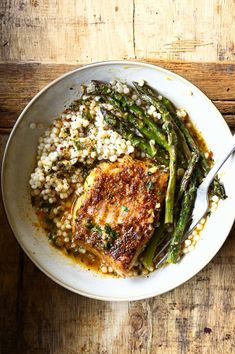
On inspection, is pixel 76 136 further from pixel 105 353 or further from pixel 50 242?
pixel 105 353

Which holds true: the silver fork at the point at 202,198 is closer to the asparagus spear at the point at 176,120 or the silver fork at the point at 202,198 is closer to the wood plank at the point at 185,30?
the asparagus spear at the point at 176,120

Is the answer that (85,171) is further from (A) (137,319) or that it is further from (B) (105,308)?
(A) (137,319)

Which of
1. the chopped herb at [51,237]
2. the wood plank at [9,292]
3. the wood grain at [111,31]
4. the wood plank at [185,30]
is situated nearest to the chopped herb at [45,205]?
the chopped herb at [51,237]

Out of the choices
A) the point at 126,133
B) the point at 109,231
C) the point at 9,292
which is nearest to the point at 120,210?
the point at 109,231

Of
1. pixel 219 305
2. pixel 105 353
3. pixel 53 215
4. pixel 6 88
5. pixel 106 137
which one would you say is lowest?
pixel 105 353

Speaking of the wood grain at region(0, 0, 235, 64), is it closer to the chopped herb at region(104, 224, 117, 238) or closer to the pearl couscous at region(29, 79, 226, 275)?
the pearl couscous at region(29, 79, 226, 275)

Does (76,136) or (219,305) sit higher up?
(76,136)

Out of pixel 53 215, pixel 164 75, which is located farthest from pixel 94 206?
pixel 164 75

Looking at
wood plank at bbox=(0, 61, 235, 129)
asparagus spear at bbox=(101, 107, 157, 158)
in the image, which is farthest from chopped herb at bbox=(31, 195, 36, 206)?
asparagus spear at bbox=(101, 107, 157, 158)
